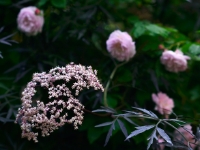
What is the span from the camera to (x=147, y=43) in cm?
163

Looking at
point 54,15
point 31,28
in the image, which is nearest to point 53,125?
point 31,28

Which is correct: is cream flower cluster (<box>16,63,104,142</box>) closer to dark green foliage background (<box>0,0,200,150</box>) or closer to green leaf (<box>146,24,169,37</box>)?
dark green foliage background (<box>0,0,200,150</box>)

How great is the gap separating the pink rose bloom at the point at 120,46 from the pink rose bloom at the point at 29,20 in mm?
297

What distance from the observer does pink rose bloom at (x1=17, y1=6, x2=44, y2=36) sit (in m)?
1.56

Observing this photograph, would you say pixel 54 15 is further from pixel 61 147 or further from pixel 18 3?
pixel 61 147

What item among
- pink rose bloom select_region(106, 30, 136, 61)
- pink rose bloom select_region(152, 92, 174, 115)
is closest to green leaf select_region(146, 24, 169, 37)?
pink rose bloom select_region(106, 30, 136, 61)

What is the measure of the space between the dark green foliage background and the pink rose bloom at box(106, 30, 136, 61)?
0.27 feet

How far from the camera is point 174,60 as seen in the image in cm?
154

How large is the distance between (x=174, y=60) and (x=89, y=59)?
37 cm

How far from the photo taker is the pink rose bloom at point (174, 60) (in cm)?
154

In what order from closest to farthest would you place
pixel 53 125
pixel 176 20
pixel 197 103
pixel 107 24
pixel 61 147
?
1. pixel 53 125
2. pixel 61 147
3. pixel 107 24
4. pixel 197 103
5. pixel 176 20

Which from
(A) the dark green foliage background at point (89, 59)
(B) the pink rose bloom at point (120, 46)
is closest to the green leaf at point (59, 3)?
(A) the dark green foliage background at point (89, 59)

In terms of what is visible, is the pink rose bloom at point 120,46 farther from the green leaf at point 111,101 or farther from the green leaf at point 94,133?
the green leaf at point 94,133

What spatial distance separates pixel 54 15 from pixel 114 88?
41 centimetres
